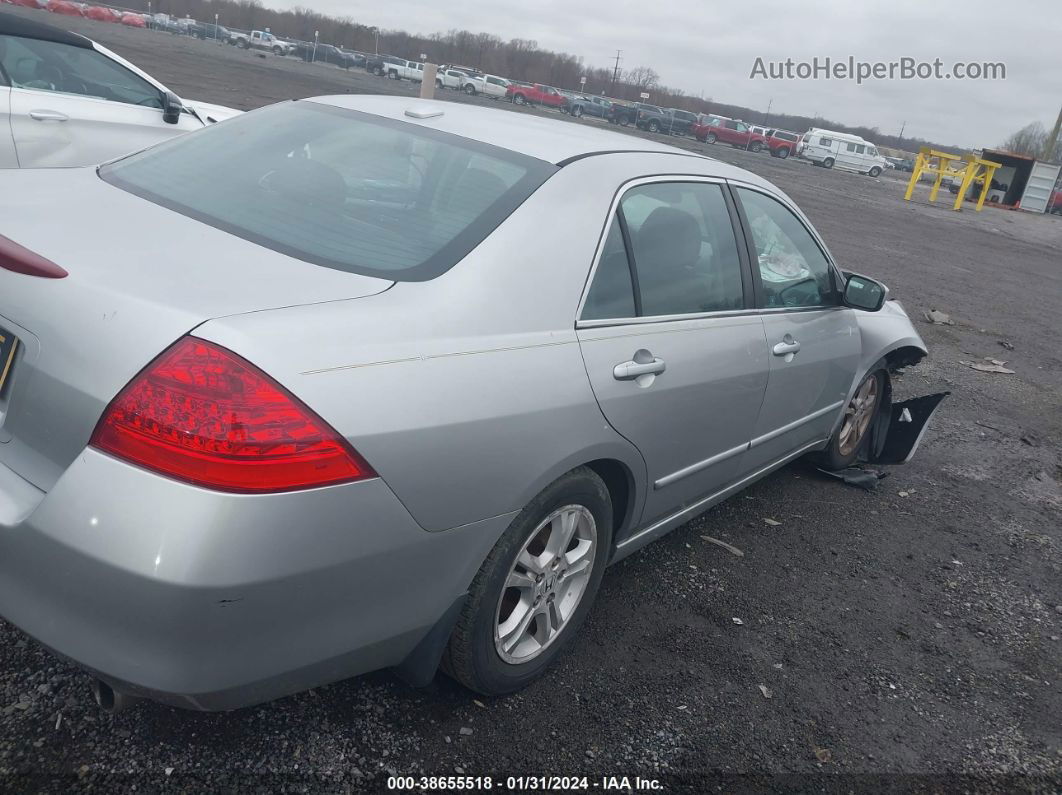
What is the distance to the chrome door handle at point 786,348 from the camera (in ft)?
11.7

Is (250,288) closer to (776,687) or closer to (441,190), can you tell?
(441,190)

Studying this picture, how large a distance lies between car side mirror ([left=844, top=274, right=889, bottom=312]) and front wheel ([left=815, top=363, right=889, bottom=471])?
660 millimetres

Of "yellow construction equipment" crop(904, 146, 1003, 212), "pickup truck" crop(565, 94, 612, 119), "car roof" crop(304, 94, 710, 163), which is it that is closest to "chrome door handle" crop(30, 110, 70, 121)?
"car roof" crop(304, 94, 710, 163)

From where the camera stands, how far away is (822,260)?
4.21 m

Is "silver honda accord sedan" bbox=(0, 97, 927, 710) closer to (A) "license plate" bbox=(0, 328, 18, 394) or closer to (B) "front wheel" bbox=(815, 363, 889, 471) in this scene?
(A) "license plate" bbox=(0, 328, 18, 394)

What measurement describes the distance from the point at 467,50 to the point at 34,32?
97675 millimetres

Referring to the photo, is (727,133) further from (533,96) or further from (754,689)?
(754,689)

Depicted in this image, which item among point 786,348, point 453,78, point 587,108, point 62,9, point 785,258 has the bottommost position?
point 786,348

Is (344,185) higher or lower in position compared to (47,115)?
higher

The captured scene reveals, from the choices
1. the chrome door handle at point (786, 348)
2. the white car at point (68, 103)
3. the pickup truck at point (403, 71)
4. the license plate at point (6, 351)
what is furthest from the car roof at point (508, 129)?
the pickup truck at point (403, 71)

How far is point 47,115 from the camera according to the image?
593 cm

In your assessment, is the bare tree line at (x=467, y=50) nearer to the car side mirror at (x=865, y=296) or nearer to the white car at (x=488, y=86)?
the white car at (x=488, y=86)

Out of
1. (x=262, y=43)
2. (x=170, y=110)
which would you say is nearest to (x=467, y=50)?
(x=262, y=43)

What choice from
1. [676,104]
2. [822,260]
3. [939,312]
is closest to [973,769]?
Answer: [822,260]
